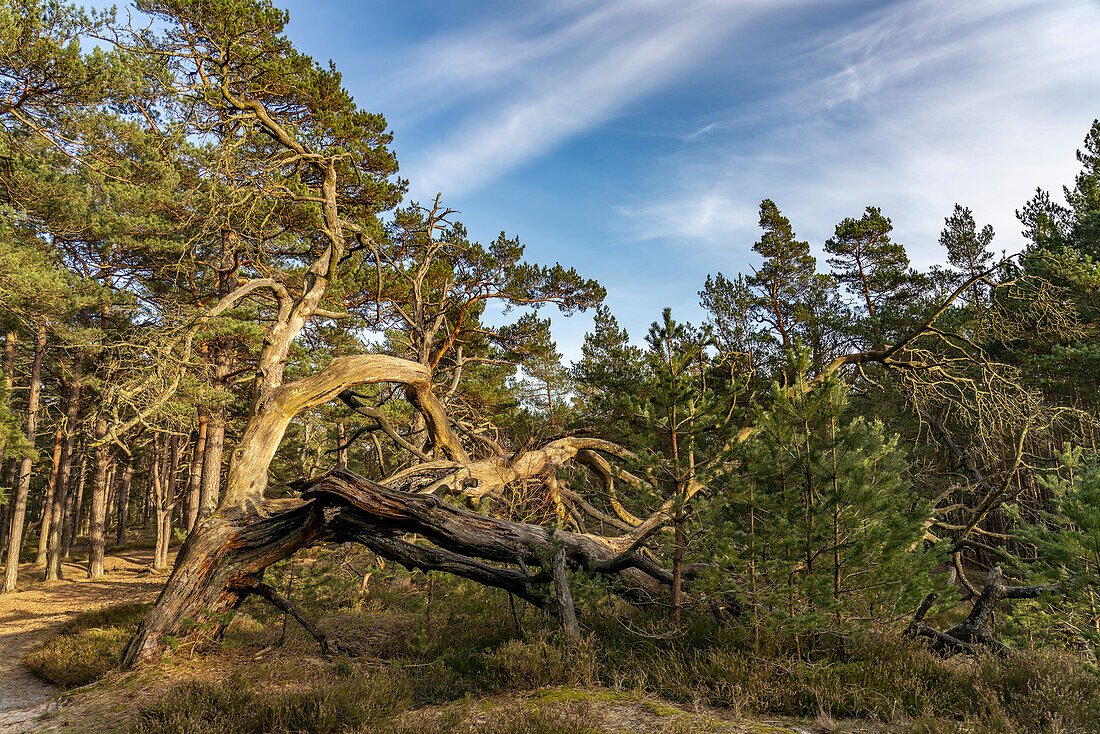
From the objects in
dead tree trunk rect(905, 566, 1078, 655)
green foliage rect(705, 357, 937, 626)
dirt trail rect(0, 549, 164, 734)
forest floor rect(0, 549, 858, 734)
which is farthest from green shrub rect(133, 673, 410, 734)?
dead tree trunk rect(905, 566, 1078, 655)

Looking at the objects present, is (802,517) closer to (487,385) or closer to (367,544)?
(367,544)

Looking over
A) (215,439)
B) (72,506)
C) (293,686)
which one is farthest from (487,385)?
(72,506)

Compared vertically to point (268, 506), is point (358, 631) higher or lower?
lower

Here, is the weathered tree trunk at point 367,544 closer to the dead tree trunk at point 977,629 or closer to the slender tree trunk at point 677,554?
the slender tree trunk at point 677,554

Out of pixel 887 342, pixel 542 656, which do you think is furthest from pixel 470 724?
pixel 887 342

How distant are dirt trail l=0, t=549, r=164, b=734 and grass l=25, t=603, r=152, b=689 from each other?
197 millimetres

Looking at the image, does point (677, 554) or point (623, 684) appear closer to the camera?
point (623, 684)

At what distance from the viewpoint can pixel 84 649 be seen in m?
9.09

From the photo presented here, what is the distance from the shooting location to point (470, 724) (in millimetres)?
4207

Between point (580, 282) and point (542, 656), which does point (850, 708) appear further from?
point (580, 282)

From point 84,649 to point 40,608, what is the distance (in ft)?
34.7

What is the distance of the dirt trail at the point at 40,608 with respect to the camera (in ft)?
22.1

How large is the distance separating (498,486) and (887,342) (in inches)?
600

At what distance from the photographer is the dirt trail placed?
22.1 feet
